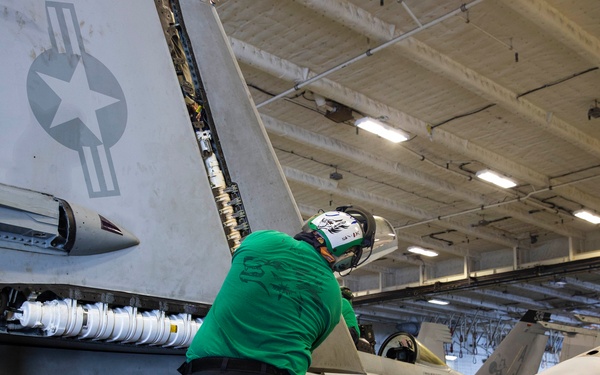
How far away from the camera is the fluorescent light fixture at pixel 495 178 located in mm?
15477

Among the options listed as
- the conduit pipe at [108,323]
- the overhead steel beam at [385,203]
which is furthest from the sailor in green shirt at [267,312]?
the overhead steel beam at [385,203]

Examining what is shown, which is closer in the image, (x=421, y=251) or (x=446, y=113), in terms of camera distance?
(x=446, y=113)

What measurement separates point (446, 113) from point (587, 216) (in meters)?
6.75

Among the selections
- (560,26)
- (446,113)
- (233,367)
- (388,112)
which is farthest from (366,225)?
(446,113)

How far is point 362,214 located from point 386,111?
1049 centimetres

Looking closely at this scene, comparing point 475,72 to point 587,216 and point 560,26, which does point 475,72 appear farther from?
point 587,216

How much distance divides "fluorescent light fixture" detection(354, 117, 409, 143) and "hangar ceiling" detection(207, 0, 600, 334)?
0.23 meters

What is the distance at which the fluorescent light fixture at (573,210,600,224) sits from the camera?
1784 cm

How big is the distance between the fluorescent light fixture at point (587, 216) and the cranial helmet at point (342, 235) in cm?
1647

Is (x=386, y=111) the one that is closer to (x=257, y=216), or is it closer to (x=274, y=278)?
(x=257, y=216)

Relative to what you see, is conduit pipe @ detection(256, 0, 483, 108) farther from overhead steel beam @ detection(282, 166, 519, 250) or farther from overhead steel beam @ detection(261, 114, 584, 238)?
overhead steel beam @ detection(282, 166, 519, 250)

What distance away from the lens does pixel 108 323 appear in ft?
8.32

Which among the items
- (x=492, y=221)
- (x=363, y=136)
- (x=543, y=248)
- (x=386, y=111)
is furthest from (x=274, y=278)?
(x=543, y=248)

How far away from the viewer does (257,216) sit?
12.2 feet
